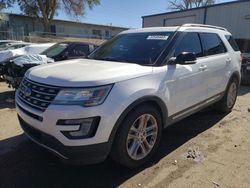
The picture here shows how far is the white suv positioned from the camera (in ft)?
8.96

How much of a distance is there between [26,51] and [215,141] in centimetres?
965

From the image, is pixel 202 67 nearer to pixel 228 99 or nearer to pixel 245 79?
pixel 228 99

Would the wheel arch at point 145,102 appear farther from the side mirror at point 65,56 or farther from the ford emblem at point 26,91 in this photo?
the side mirror at point 65,56

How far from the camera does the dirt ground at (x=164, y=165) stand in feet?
10.2

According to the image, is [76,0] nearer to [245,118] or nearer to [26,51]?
[26,51]

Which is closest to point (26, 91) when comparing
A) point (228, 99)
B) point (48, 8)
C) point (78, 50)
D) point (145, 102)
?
point (145, 102)

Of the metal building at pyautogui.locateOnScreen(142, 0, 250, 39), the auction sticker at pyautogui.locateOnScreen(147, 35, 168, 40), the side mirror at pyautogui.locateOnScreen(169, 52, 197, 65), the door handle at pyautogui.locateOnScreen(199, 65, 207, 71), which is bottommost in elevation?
the door handle at pyautogui.locateOnScreen(199, 65, 207, 71)

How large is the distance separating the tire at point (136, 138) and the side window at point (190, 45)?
110 cm

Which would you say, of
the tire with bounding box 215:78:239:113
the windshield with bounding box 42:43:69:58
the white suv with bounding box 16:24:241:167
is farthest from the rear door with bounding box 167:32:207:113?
the windshield with bounding box 42:43:69:58

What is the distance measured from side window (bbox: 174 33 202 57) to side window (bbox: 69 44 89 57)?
4.83 metres

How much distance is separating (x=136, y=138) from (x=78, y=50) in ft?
19.2

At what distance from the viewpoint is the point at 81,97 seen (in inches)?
107

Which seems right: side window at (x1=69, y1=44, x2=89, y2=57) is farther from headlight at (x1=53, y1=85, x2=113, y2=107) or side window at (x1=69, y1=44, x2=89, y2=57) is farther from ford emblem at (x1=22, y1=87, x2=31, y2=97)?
headlight at (x1=53, y1=85, x2=113, y2=107)

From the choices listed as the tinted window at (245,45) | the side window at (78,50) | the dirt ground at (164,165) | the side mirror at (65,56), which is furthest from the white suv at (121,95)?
the tinted window at (245,45)
